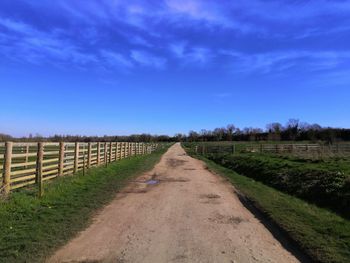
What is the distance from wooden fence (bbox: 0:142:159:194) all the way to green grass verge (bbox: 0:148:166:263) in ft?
1.58

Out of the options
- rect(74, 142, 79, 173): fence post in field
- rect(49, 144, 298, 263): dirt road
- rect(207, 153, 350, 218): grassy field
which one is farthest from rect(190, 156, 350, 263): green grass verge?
rect(74, 142, 79, 173): fence post in field

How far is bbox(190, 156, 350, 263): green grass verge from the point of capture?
23.7ft

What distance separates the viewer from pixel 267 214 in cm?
1087

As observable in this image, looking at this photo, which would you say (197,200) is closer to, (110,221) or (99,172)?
(110,221)

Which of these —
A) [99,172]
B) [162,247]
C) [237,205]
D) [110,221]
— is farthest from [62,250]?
[99,172]

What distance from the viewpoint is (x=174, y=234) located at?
27.3 feet

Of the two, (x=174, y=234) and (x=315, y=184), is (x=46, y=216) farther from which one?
(x=315, y=184)

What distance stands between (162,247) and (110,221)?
2.61 meters

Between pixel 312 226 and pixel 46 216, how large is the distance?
19.2 feet

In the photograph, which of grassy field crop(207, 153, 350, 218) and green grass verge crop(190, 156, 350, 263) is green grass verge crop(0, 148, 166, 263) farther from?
grassy field crop(207, 153, 350, 218)

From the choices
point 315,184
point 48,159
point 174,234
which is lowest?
point 174,234

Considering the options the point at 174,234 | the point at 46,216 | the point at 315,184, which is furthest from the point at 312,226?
the point at 315,184

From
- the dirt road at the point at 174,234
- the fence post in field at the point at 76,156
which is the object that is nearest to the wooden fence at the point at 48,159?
the fence post in field at the point at 76,156

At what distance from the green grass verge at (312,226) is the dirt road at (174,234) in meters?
0.48
